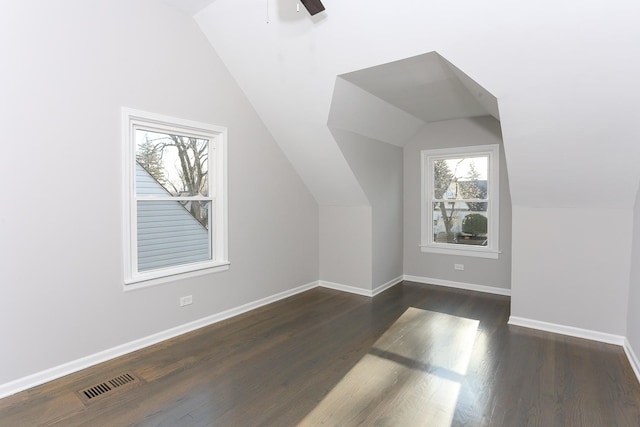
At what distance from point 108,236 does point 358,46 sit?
2.56m

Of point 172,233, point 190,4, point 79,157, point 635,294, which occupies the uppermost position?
point 190,4

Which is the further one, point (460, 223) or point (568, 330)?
point (460, 223)

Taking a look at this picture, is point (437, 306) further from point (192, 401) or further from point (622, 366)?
point (192, 401)

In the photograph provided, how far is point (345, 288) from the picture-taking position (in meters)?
4.92

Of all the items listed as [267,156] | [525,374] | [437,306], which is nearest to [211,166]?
[267,156]

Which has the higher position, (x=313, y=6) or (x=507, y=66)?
(x=313, y=6)

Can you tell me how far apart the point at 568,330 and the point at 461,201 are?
7.15 ft

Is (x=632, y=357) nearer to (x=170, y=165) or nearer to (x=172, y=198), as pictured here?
(x=172, y=198)

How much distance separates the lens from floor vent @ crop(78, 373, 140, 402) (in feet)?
7.70

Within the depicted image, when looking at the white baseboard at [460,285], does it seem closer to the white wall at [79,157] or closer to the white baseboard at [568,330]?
the white baseboard at [568,330]

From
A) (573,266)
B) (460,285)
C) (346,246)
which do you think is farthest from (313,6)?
(460,285)

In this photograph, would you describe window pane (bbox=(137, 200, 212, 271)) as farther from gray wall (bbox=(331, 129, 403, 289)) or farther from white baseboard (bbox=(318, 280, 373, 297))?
white baseboard (bbox=(318, 280, 373, 297))

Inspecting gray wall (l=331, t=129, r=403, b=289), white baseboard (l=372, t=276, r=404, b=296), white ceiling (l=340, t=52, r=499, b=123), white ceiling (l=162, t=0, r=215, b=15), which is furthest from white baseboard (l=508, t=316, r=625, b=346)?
white ceiling (l=162, t=0, r=215, b=15)

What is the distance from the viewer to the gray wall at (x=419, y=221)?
4723 millimetres
